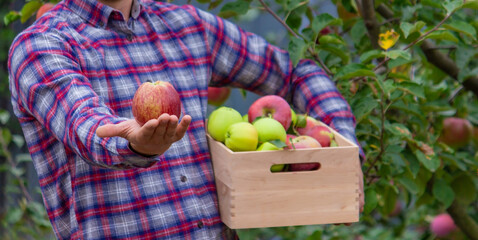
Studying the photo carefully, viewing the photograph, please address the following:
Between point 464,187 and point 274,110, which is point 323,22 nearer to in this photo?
point 274,110

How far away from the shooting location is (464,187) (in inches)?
92.3

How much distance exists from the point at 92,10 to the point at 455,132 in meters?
1.37

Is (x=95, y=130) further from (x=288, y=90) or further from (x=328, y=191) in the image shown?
(x=288, y=90)

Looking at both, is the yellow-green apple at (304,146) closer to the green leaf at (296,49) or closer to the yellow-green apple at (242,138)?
the yellow-green apple at (242,138)

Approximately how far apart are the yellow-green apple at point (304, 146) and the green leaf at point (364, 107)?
389 mm

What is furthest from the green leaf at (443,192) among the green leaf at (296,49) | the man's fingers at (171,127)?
the man's fingers at (171,127)

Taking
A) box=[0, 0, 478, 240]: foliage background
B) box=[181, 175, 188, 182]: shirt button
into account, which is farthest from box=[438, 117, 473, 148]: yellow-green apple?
box=[181, 175, 188, 182]: shirt button

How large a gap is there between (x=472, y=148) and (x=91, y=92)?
189 centimetres

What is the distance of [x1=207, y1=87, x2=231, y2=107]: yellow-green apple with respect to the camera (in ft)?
7.74

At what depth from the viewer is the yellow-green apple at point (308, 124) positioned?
1.63m

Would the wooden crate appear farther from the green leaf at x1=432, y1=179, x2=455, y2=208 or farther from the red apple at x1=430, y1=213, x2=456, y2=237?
the red apple at x1=430, y1=213, x2=456, y2=237

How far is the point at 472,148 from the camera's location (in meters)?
2.72

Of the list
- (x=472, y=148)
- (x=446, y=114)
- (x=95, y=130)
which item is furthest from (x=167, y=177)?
(x=472, y=148)

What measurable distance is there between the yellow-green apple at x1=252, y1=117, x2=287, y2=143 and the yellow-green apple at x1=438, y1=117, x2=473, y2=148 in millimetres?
1006
